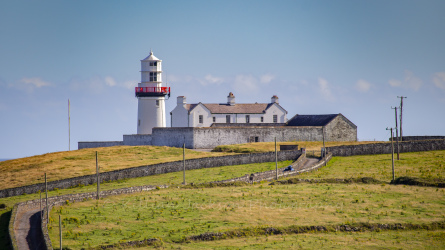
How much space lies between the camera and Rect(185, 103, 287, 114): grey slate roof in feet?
325

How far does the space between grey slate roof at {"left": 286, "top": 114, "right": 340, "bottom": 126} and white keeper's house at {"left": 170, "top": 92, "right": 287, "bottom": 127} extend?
7.62ft

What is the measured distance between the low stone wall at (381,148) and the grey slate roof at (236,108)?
2826 cm

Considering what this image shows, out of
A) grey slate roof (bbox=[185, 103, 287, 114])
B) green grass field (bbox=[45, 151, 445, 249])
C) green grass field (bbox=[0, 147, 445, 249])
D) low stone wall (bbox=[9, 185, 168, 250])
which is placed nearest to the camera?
low stone wall (bbox=[9, 185, 168, 250])

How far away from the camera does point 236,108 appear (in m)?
102

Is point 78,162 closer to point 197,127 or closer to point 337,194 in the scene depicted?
point 197,127

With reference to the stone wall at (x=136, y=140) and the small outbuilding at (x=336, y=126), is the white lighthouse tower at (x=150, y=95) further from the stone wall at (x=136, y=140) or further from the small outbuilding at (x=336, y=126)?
the small outbuilding at (x=336, y=126)

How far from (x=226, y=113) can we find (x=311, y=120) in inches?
552

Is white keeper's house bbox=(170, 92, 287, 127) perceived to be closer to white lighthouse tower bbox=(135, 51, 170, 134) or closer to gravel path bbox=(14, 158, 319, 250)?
white lighthouse tower bbox=(135, 51, 170, 134)

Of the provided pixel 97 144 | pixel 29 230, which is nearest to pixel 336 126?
pixel 97 144

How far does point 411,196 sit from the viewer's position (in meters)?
48.7

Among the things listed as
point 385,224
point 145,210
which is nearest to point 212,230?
point 145,210

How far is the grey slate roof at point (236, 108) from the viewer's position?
99062mm

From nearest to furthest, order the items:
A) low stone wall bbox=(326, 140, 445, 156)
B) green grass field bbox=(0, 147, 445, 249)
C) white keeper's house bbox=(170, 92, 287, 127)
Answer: green grass field bbox=(0, 147, 445, 249), low stone wall bbox=(326, 140, 445, 156), white keeper's house bbox=(170, 92, 287, 127)

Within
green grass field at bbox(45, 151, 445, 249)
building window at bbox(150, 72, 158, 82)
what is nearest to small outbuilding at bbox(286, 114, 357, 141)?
building window at bbox(150, 72, 158, 82)
